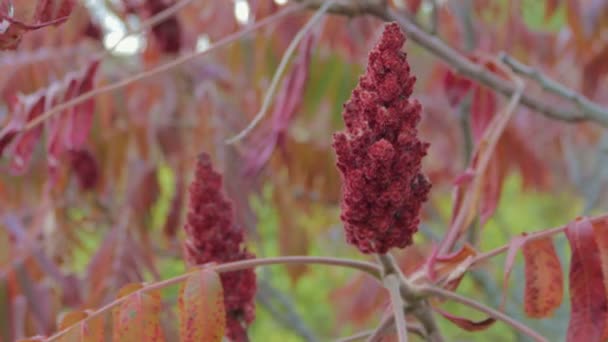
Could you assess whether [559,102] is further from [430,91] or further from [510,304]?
[510,304]

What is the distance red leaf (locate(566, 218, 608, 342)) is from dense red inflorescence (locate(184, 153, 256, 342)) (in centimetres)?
42

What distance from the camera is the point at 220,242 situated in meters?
1.30

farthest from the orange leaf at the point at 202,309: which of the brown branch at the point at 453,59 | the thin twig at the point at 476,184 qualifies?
the brown branch at the point at 453,59

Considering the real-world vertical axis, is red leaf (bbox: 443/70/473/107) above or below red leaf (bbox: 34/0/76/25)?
above

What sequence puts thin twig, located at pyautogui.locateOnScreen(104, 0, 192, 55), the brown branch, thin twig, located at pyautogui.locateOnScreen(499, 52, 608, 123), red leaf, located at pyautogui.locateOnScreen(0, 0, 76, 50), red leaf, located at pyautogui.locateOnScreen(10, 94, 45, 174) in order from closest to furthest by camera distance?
1. red leaf, located at pyautogui.locateOnScreen(0, 0, 76, 50)
2. thin twig, located at pyautogui.locateOnScreen(104, 0, 192, 55)
3. red leaf, located at pyautogui.locateOnScreen(10, 94, 45, 174)
4. the brown branch
5. thin twig, located at pyautogui.locateOnScreen(499, 52, 608, 123)

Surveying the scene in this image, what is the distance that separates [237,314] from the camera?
1.30 meters

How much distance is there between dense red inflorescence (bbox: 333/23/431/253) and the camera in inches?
40.4

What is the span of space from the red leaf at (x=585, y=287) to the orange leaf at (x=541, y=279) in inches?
1.8

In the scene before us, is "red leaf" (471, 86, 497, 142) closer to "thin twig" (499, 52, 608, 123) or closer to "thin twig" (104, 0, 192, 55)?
"thin twig" (499, 52, 608, 123)

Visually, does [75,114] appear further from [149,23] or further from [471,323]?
[471,323]

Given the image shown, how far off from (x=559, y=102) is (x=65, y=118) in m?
2.76

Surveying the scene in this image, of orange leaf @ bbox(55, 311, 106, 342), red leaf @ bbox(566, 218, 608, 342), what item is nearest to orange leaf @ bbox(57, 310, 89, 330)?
orange leaf @ bbox(55, 311, 106, 342)

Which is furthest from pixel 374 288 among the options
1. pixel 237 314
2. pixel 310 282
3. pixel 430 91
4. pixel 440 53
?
pixel 310 282

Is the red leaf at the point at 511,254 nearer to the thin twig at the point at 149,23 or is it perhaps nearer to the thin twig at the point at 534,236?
the thin twig at the point at 534,236
